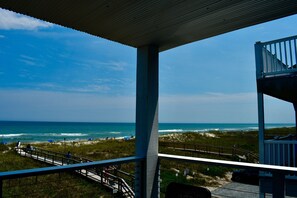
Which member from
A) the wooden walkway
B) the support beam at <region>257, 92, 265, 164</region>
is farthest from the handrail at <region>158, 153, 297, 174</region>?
the wooden walkway

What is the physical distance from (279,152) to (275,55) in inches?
70.8

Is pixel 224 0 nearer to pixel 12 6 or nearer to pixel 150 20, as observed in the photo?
pixel 150 20

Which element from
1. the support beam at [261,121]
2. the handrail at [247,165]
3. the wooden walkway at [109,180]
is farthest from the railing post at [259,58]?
the wooden walkway at [109,180]

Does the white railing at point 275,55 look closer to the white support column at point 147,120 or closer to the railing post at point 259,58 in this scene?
the railing post at point 259,58

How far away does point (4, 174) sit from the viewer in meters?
1.60

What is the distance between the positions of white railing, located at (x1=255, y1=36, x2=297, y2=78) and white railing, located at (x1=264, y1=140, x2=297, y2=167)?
49.8 inches

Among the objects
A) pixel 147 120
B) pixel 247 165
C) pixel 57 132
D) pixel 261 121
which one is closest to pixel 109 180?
pixel 261 121

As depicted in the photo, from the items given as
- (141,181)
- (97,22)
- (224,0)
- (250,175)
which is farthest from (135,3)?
(250,175)

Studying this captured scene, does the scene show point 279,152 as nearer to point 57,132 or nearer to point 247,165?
point 247,165

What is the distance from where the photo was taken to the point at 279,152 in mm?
4246

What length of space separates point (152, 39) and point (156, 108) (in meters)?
0.79

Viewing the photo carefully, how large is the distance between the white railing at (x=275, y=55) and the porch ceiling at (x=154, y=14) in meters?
2.36

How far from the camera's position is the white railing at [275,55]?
164 inches

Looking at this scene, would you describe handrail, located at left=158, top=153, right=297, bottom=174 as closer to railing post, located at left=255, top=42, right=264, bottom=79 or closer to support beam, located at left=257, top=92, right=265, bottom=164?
support beam, located at left=257, top=92, right=265, bottom=164
